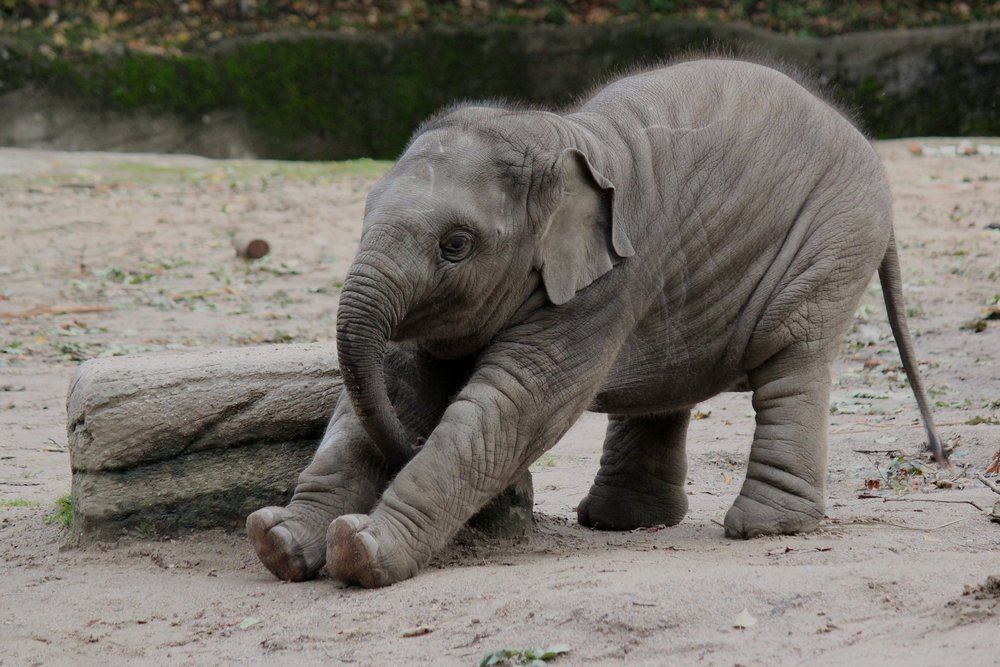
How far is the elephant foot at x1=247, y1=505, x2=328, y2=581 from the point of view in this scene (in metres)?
4.75

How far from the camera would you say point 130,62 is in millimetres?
16719

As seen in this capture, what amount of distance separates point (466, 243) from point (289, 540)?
1.11m

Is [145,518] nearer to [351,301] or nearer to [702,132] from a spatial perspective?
[351,301]

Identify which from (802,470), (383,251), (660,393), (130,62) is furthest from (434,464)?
(130,62)

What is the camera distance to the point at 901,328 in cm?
606

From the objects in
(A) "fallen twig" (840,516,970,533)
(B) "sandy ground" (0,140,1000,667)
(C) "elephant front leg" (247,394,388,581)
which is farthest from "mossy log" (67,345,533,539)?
(A) "fallen twig" (840,516,970,533)

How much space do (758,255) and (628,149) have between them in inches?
25.5

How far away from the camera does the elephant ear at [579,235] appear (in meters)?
4.87

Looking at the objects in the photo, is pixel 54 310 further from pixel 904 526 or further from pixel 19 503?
pixel 904 526

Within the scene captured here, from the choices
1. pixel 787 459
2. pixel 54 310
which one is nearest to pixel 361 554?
pixel 787 459

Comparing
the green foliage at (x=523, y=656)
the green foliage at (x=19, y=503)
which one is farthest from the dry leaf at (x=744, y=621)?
the green foliage at (x=19, y=503)

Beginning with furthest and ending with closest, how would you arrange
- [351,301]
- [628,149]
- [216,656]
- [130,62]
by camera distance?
1. [130,62]
2. [628,149]
3. [351,301]
4. [216,656]

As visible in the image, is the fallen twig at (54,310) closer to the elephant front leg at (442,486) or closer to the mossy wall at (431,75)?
the elephant front leg at (442,486)

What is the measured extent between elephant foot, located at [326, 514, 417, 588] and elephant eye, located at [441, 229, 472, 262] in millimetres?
861
